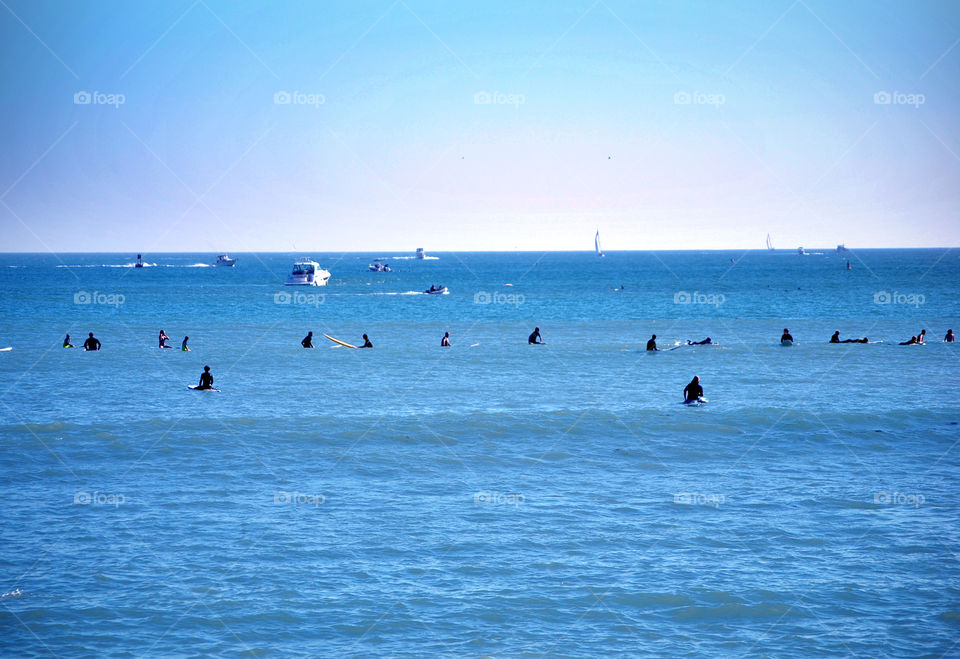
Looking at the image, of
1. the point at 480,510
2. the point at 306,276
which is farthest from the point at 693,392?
the point at 306,276

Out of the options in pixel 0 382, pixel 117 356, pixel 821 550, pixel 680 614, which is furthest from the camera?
pixel 117 356

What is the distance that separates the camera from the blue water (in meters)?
14.0

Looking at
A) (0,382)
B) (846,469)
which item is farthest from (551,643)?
(0,382)

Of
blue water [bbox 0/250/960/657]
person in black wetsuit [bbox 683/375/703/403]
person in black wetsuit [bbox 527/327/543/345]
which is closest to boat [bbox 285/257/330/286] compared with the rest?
person in black wetsuit [bbox 527/327/543/345]

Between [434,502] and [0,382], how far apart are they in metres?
28.8

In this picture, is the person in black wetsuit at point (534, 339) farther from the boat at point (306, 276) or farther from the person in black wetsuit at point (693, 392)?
the boat at point (306, 276)

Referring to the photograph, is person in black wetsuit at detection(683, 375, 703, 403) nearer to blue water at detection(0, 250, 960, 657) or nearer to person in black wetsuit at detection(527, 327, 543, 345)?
blue water at detection(0, 250, 960, 657)

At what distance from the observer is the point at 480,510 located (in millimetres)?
19766

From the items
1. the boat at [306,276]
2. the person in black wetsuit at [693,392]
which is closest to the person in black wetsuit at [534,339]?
the person in black wetsuit at [693,392]

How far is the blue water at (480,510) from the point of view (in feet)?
45.9

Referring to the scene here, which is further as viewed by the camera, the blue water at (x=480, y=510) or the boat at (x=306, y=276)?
the boat at (x=306, y=276)

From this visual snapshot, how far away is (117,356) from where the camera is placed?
50500 millimetres

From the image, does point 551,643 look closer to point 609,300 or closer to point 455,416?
point 455,416

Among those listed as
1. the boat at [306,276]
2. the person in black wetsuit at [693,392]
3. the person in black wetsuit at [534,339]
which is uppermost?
the boat at [306,276]
